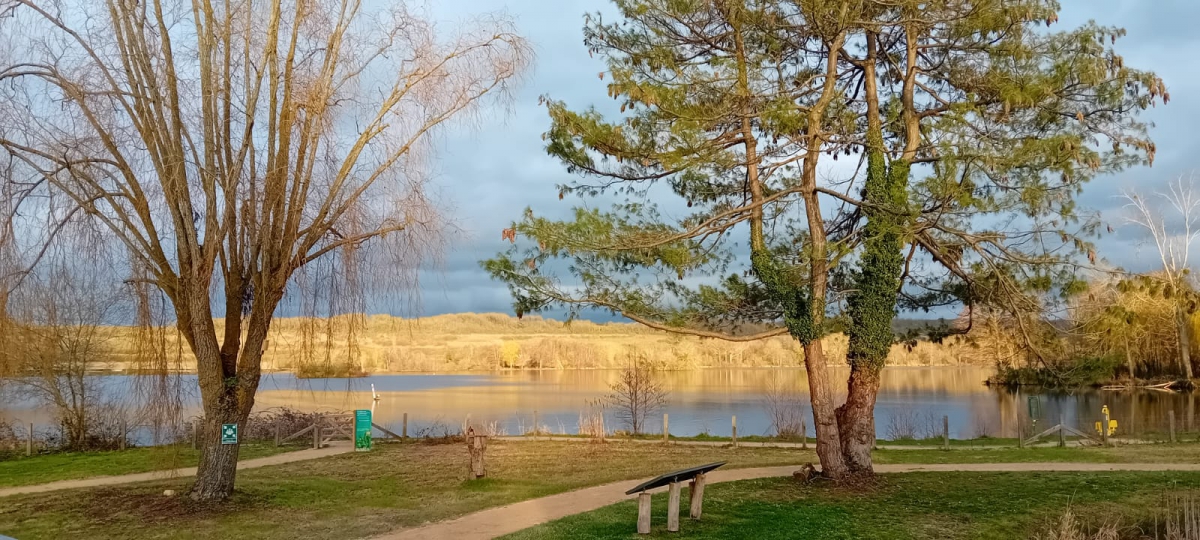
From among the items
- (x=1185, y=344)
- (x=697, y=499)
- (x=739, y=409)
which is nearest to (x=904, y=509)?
(x=697, y=499)

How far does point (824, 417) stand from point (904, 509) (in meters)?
1.82

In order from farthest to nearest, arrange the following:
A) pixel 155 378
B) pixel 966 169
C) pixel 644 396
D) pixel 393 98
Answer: pixel 644 396, pixel 393 98, pixel 966 169, pixel 155 378

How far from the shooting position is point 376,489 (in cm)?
1344

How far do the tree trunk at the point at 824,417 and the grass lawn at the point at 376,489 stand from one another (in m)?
2.18

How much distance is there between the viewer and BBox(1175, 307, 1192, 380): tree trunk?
1764 inches

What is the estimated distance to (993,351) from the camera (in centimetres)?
1346

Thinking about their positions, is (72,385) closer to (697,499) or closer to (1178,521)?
(697,499)

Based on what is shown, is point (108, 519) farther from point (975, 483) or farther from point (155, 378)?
point (975, 483)

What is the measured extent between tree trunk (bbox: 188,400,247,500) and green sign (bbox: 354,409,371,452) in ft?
31.1

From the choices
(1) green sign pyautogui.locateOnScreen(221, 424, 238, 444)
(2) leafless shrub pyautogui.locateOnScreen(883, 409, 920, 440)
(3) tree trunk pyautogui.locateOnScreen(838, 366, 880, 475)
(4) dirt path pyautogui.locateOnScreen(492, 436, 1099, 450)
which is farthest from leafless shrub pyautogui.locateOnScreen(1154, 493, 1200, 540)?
(2) leafless shrub pyautogui.locateOnScreen(883, 409, 920, 440)

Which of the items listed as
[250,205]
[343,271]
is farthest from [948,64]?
[250,205]

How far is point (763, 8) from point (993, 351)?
6.84 meters

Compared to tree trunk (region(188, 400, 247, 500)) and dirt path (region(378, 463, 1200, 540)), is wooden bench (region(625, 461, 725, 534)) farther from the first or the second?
tree trunk (region(188, 400, 247, 500))

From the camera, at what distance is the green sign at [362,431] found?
20641 millimetres
